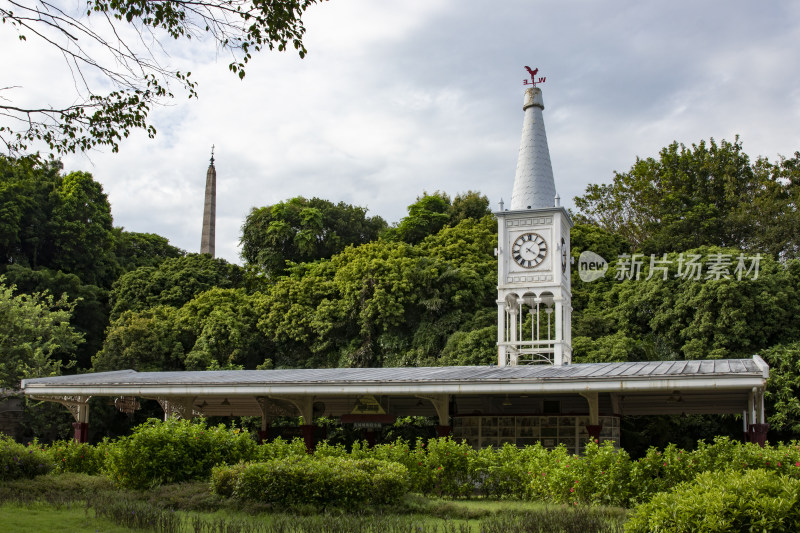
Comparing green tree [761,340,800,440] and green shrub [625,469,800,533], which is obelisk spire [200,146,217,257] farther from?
green shrub [625,469,800,533]

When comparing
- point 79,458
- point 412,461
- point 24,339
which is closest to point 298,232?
point 24,339

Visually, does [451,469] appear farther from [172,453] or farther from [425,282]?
[425,282]

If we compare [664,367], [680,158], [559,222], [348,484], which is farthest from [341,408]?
[680,158]

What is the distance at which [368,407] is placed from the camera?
62.6 ft

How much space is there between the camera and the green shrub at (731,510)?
7.61m

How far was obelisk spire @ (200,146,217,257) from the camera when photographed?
59375mm

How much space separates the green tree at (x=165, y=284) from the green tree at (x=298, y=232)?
270 centimetres

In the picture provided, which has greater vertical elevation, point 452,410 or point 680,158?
point 680,158

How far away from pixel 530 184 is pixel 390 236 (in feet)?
58.9

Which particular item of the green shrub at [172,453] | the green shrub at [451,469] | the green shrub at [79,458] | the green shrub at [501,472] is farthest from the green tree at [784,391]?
the green shrub at [79,458]

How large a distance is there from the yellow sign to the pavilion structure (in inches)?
1.0

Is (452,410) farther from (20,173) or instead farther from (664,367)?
(20,173)

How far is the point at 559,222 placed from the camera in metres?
20.2

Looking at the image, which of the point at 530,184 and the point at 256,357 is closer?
the point at 530,184
